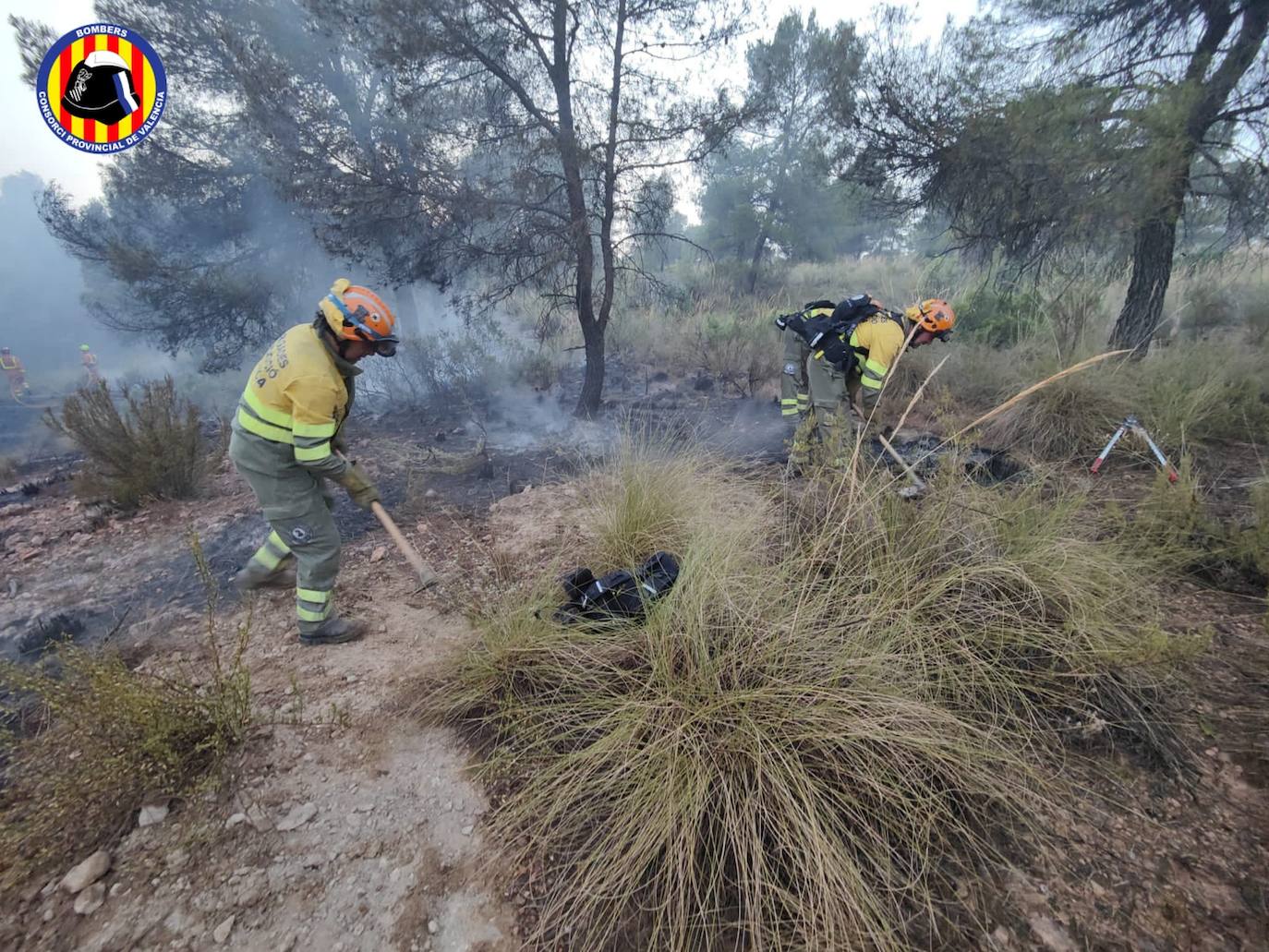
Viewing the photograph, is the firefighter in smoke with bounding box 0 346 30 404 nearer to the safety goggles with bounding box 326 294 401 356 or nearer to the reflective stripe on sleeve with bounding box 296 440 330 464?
the reflective stripe on sleeve with bounding box 296 440 330 464

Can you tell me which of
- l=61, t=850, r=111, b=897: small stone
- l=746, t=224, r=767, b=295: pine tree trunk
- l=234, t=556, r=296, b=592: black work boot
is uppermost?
l=746, t=224, r=767, b=295: pine tree trunk

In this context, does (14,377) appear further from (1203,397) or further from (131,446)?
(1203,397)

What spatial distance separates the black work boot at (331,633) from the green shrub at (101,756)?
818 millimetres

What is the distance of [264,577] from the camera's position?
285cm

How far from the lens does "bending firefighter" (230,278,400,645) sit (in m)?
2.32

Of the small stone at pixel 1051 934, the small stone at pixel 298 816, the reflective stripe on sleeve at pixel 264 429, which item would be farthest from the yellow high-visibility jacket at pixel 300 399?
the small stone at pixel 1051 934

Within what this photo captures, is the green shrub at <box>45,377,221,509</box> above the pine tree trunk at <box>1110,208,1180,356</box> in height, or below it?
below

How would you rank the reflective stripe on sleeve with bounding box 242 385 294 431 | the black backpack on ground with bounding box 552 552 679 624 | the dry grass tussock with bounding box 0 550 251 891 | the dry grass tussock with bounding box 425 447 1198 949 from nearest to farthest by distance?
the dry grass tussock with bounding box 425 447 1198 949 → the dry grass tussock with bounding box 0 550 251 891 → the black backpack on ground with bounding box 552 552 679 624 → the reflective stripe on sleeve with bounding box 242 385 294 431

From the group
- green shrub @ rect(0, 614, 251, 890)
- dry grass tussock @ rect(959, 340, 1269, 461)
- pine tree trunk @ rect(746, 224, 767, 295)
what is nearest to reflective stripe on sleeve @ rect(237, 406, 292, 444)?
green shrub @ rect(0, 614, 251, 890)

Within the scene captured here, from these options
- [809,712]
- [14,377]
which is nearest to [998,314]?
[809,712]

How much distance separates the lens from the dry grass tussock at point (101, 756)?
144cm

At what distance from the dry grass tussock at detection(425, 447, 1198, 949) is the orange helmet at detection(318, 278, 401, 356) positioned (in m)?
1.41

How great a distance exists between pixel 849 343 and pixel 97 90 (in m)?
8.09

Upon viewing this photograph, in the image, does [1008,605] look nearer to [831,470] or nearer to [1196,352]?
[831,470]
